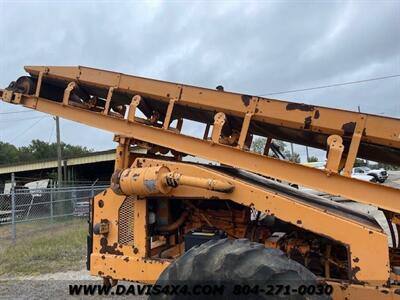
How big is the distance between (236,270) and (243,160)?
3.80 ft

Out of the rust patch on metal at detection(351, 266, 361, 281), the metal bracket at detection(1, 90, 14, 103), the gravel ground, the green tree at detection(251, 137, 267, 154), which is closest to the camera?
the rust patch on metal at detection(351, 266, 361, 281)

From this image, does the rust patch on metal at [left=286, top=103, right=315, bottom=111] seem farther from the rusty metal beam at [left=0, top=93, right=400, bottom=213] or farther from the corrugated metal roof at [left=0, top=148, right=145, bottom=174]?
the corrugated metal roof at [left=0, top=148, right=145, bottom=174]

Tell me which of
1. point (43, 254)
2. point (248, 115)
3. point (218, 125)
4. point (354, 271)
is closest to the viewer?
point (354, 271)

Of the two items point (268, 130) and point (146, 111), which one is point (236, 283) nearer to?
point (268, 130)

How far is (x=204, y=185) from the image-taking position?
156 inches

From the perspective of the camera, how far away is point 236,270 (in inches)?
127

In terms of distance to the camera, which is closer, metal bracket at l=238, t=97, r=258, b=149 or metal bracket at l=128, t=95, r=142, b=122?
metal bracket at l=238, t=97, r=258, b=149

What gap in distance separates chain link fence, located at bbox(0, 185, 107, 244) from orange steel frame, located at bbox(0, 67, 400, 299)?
34.4ft

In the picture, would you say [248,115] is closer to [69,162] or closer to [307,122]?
[307,122]

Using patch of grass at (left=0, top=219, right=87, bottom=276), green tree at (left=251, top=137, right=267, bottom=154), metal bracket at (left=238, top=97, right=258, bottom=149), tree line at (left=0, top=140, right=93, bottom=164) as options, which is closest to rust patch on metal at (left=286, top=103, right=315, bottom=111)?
metal bracket at (left=238, top=97, right=258, bottom=149)

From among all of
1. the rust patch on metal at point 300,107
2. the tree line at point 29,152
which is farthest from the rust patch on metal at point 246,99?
the tree line at point 29,152

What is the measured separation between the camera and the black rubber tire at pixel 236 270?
314 cm

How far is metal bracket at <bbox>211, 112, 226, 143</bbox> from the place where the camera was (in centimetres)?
423

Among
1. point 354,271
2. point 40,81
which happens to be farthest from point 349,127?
point 40,81
